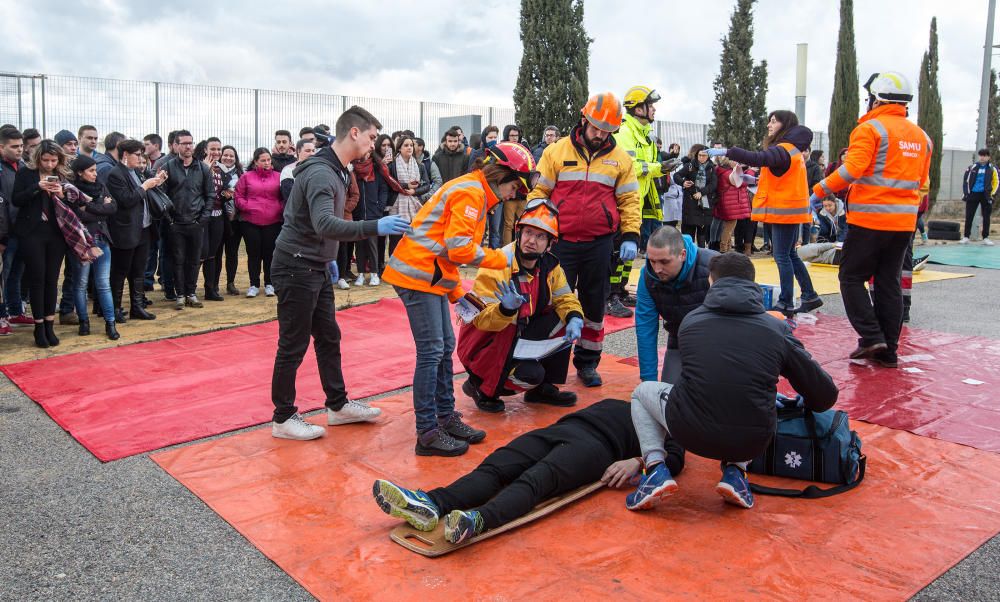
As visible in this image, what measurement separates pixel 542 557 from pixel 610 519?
480 mm

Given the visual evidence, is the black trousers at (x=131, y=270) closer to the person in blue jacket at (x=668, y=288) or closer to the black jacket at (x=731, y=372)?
the person in blue jacket at (x=668, y=288)

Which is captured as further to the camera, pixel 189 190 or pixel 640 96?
pixel 189 190

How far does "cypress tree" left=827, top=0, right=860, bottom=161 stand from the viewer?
23.8 metres

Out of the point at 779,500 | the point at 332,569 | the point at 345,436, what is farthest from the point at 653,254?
the point at 332,569

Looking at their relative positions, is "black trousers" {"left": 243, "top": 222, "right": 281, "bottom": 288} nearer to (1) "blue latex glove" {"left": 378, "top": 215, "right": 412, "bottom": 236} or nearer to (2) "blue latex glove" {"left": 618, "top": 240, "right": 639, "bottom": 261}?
(2) "blue latex glove" {"left": 618, "top": 240, "right": 639, "bottom": 261}

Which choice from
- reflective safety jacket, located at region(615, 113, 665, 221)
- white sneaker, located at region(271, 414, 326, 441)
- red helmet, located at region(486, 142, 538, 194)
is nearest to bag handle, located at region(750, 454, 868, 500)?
red helmet, located at region(486, 142, 538, 194)

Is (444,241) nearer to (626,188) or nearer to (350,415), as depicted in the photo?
(350,415)

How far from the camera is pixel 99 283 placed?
7355mm

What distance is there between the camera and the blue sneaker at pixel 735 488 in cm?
353

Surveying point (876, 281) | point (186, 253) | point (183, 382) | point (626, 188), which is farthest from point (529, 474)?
point (186, 253)

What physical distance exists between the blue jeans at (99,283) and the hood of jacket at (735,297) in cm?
577

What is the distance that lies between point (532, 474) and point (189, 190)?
6452 millimetres

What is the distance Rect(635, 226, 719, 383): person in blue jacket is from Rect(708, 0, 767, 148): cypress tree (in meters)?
18.7

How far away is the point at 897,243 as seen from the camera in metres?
6.12
